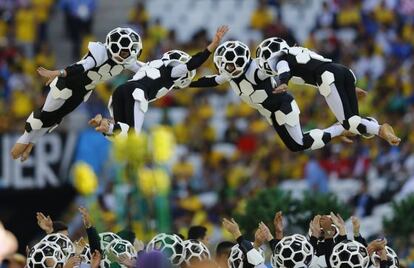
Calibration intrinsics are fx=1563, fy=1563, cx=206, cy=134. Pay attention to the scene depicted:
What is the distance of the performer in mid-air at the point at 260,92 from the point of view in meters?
16.7

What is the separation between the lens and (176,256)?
15500 mm

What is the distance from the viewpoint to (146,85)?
17.2 m

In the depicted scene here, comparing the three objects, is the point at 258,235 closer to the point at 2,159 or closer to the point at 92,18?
the point at 2,159

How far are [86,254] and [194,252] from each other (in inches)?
51.1

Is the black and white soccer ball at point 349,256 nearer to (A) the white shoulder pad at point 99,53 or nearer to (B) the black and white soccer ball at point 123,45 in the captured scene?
(B) the black and white soccer ball at point 123,45

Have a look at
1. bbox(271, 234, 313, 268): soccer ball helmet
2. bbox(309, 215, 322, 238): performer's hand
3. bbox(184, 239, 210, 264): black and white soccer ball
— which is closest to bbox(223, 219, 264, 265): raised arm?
bbox(271, 234, 313, 268): soccer ball helmet

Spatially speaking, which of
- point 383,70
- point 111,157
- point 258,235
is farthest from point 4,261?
point 383,70

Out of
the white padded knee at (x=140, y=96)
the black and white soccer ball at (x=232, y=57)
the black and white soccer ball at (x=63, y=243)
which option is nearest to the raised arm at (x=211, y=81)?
the black and white soccer ball at (x=232, y=57)

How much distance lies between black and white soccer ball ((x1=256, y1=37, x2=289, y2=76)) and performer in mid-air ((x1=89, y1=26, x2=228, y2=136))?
526 mm

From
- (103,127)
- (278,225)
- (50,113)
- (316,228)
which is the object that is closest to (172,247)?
(278,225)

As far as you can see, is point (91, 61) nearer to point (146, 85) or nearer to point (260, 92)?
point (146, 85)

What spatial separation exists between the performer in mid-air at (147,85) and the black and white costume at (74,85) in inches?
8.5

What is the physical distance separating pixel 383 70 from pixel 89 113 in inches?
218

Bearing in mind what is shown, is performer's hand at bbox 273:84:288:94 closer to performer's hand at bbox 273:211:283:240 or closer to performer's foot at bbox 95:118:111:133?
performer's hand at bbox 273:211:283:240
